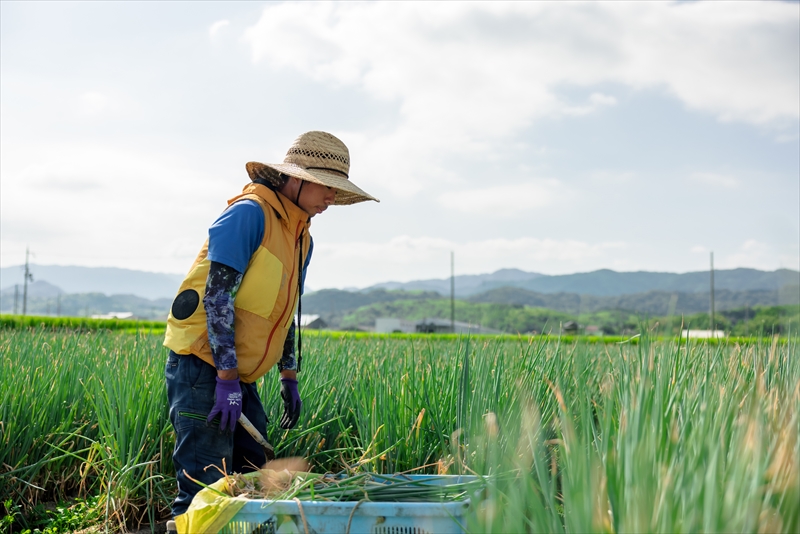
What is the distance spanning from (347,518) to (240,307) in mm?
1087

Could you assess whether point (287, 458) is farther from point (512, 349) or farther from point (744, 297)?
point (744, 297)

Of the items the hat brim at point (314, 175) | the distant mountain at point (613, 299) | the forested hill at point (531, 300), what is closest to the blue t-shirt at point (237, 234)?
the hat brim at point (314, 175)

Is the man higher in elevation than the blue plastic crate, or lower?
higher

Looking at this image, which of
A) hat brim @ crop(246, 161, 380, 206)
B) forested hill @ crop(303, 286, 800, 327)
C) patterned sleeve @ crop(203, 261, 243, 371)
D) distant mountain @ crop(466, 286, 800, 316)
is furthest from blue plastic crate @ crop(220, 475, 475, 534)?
distant mountain @ crop(466, 286, 800, 316)

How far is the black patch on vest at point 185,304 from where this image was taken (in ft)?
7.85

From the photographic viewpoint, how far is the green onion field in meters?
1.06

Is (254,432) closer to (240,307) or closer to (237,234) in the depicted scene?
(240,307)

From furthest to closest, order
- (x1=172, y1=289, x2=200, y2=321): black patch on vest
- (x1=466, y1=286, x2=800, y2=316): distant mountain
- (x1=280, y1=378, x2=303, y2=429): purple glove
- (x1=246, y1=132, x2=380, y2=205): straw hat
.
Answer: (x1=466, y1=286, x2=800, y2=316): distant mountain → (x1=280, y1=378, x2=303, y2=429): purple glove → (x1=246, y1=132, x2=380, y2=205): straw hat → (x1=172, y1=289, x2=200, y2=321): black patch on vest

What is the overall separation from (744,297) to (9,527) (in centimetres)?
17625

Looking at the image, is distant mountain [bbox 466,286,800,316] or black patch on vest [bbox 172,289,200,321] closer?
black patch on vest [bbox 172,289,200,321]

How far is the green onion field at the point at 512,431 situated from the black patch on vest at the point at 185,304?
706mm

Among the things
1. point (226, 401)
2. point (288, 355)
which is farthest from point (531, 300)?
point (226, 401)

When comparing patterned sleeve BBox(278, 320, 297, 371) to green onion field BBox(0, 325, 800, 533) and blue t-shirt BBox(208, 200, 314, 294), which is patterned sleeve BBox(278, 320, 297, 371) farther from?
blue t-shirt BBox(208, 200, 314, 294)


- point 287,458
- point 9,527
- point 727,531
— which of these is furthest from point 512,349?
point 9,527
